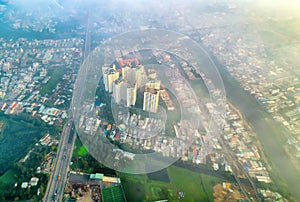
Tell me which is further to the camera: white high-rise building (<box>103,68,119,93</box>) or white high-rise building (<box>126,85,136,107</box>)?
white high-rise building (<box>103,68,119,93</box>)

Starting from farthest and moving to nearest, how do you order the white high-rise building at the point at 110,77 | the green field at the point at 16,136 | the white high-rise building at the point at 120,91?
the white high-rise building at the point at 110,77 < the white high-rise building at the point at 120,91 < the green field at the point at 16,136

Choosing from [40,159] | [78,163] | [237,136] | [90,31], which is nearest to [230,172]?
[237,136]

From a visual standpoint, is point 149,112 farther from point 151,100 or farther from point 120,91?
point 120,91

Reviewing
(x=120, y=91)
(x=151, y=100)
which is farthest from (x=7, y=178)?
(x=151, y=100)

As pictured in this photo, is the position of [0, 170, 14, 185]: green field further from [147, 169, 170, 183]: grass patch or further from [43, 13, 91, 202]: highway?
[147, 169, 170, 183]: grass patch

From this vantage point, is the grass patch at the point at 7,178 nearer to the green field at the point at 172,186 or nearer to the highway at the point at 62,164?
the highway at the point at 62,164

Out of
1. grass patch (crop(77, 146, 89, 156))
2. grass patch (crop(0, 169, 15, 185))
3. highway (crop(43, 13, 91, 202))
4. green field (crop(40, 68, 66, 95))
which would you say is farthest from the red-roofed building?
grass patch (crop(0, 169, 15, 185))

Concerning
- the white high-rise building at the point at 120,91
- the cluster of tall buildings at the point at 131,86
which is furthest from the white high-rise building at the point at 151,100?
the white high-rise building at the point at 120,91
